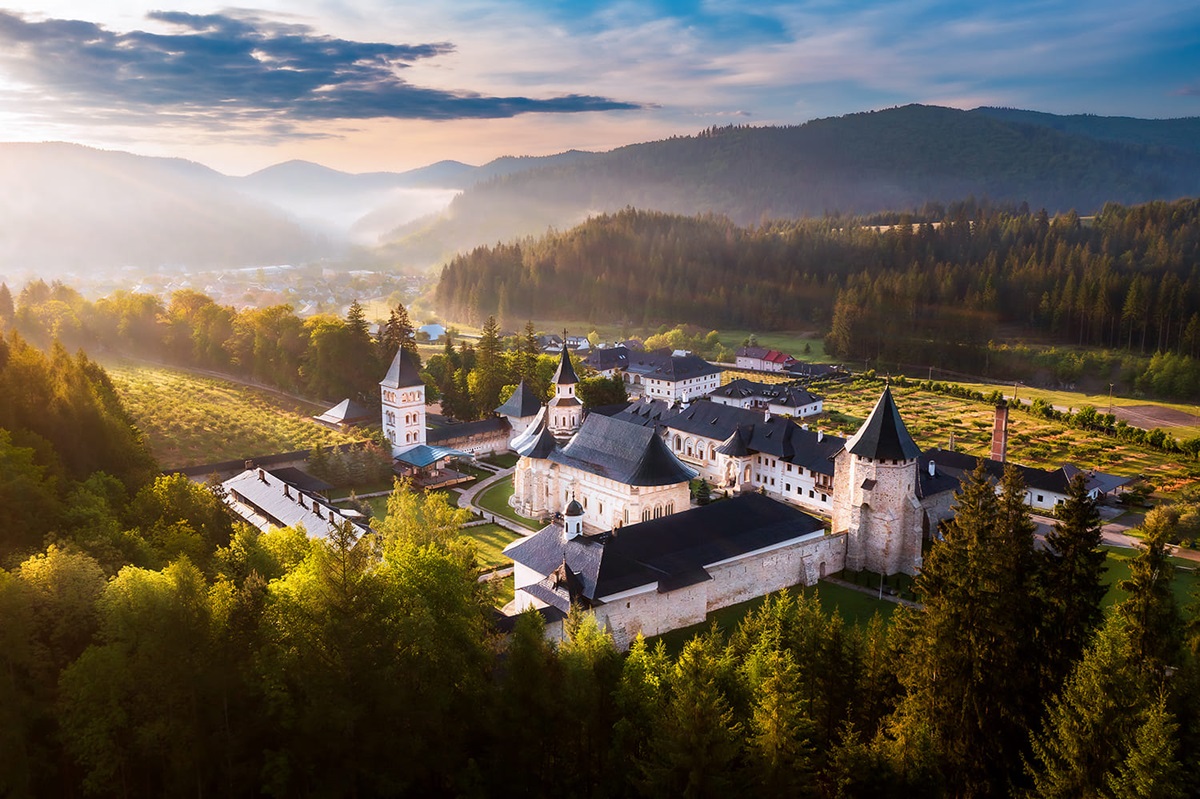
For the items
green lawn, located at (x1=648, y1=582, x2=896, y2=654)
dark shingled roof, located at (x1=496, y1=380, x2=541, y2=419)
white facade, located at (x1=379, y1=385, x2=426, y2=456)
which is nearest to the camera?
green lawn, located at (x1=648, y1=582, x2=896, y2=654)

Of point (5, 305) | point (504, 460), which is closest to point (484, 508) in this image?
point (504, 460)

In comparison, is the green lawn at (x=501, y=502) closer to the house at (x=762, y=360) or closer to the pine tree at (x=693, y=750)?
the pine tree at (x=693, y=750)

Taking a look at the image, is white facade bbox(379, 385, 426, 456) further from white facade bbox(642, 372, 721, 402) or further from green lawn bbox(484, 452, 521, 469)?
white facade bbox(642, 372, 721, 402)

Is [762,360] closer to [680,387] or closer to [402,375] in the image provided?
[680,387]

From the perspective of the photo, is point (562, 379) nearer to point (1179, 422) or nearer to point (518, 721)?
point (518, 721)

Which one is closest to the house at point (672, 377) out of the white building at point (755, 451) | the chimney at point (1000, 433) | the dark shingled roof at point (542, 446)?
the white building at point (755, 451)

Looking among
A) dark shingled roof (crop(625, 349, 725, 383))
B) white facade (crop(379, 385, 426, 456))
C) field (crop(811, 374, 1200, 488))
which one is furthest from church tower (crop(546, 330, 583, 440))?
dark shingled roof (crop(625, 349, 725, 383))
